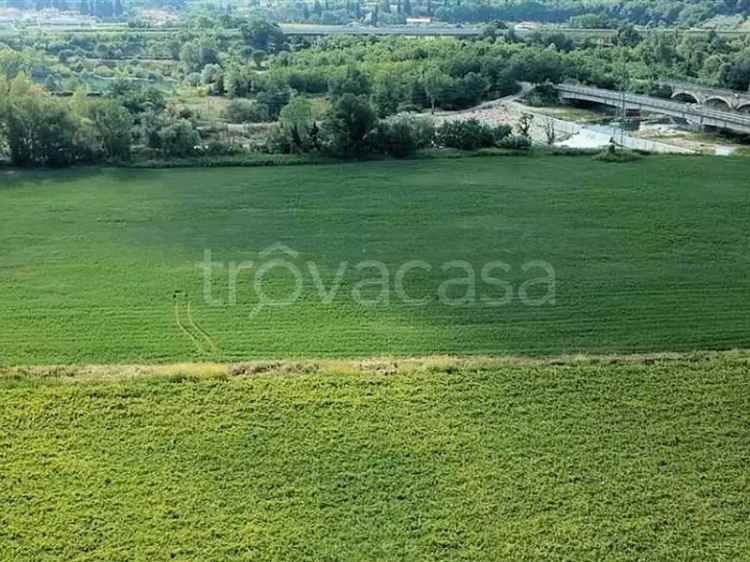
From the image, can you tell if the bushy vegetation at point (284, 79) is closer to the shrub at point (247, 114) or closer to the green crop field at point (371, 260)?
the shrub at point (247, 114)

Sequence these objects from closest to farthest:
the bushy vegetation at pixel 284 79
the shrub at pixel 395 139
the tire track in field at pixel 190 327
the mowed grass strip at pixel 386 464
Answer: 1. the mowed grass strip at pixel 386 464
2. the tire track in field at pixel 190 327
3. the bushy vegetation at pixel 284 79
4. the shrub at pixel 395 139

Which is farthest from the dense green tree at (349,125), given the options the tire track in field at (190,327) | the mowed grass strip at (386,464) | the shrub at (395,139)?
the mowed grass strip at (386,464)

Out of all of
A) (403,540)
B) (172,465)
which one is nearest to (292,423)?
(172,465)

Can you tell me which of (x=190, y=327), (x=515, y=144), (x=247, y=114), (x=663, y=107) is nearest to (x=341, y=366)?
(x=190, y=327)

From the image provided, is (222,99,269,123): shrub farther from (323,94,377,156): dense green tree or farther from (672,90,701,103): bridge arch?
(672,90,701,103): bridge arch

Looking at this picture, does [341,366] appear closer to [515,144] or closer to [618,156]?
[618,156]

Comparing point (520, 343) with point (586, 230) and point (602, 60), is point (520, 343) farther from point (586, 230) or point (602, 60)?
point (602, 60)
